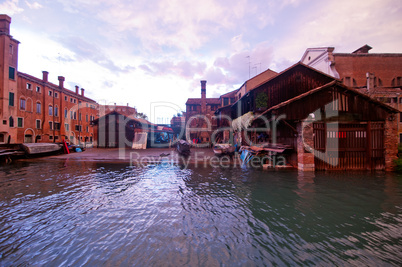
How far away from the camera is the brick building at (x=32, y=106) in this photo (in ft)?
82.0

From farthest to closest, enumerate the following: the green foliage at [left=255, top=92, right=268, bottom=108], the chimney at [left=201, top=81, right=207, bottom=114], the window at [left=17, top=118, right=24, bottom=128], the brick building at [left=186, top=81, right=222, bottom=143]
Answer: the chimney at [left=201, top=81, right=207, bottom=114]
the brick building at [left=186, top=81, right=222, bottom=143]
the window at [left=17, top=118, right=24, bottom=128]
the green foliage at [left=255, top=92, right=268, bottom=108]

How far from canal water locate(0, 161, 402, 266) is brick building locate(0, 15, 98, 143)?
26577 millimetres

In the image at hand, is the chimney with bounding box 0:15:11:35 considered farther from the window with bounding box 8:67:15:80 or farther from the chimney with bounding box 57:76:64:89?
the chimney with bounding box 57:76:64:89

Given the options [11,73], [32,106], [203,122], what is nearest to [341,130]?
[203,122]

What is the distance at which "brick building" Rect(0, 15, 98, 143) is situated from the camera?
25.0m

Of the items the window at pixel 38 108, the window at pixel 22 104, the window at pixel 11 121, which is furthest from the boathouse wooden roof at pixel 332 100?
the window at pixel 38 108

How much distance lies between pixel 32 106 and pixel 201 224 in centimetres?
3894

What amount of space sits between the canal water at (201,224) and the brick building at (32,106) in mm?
26577

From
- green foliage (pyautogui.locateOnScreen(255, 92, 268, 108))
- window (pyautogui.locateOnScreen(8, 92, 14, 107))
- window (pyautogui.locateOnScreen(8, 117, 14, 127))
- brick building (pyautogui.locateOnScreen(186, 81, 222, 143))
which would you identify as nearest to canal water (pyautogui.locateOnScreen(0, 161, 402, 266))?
green foliage (pyautogui.locateOnScreen(255, 92, 268, 108))

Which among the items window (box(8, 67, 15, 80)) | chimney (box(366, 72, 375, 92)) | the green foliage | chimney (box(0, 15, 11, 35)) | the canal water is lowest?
the canal water

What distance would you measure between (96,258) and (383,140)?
16.0 metres

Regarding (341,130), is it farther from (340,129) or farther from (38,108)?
(38,108)

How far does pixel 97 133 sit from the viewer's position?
101 feet

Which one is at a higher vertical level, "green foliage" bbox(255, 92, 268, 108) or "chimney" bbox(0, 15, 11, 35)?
"chimney" bbox(0, 15, 11, 35)
